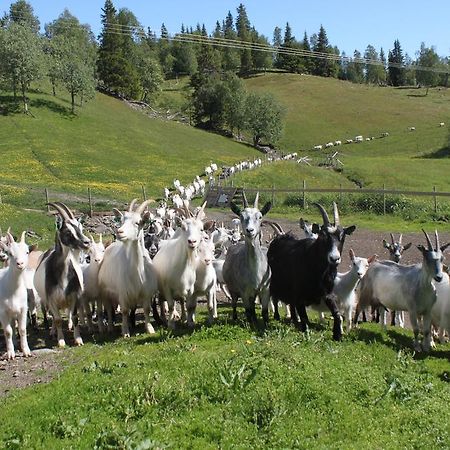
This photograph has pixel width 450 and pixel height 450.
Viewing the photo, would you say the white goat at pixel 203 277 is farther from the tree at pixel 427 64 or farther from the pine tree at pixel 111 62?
the tree at pixel 427 64

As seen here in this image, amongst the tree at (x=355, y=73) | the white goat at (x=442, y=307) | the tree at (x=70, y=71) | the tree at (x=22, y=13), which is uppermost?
the tree at (x=22, y=13)

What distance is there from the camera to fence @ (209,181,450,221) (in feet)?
120

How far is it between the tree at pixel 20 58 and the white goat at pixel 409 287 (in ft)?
195

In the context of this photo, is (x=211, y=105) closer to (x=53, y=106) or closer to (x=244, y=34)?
(x=53, y=106)

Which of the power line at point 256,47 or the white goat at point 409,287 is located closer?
the white goat at point 409,287

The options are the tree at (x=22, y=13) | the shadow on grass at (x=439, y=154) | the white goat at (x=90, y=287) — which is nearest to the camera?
the white goat at (x=90, y=287)

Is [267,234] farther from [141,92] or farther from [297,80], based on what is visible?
[297,80]

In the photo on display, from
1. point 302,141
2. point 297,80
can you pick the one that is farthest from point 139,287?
point 297,80

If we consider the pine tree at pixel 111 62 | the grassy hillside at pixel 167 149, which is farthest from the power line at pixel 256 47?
the grassy hillside at pixel 167 149

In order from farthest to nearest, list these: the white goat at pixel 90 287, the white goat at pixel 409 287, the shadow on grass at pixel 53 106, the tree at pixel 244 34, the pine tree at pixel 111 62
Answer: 1. the tree at pixel 244 34
2. the pine tree at pixel 111 62
3. the shadow on grass at pixel 53 106
4. the white goat at pixel 90 287
5. the white goat at pixel 409 287

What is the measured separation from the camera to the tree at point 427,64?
13912 cm

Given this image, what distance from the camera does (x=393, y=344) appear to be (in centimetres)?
1216

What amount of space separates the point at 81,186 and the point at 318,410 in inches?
1602

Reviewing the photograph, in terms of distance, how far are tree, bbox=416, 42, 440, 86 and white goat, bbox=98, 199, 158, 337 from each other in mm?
133022
